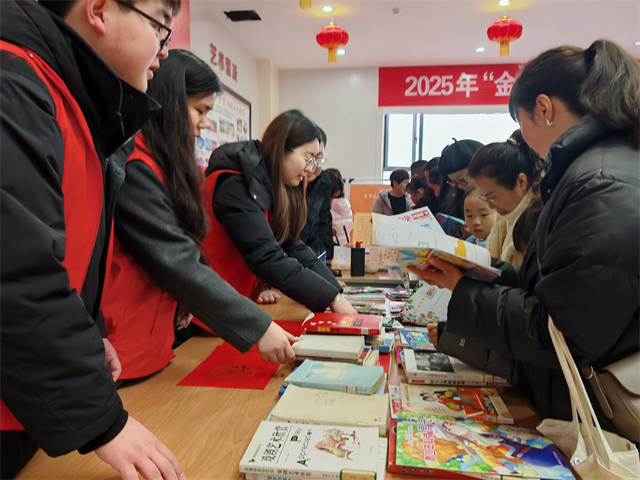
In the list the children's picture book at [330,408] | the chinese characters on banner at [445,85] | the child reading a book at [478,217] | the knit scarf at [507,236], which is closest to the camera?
the children's picture book at [330,408]

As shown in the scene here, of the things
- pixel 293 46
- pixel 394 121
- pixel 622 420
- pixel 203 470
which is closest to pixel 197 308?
pixel 203 470

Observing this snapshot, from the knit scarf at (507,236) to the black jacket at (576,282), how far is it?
0.80 metres

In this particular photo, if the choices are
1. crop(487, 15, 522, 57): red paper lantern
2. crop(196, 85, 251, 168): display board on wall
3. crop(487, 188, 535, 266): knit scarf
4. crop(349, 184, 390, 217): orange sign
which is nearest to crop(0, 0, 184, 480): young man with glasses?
crop(487, 188, 535, 266): knit scarf

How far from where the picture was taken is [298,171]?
6.06ft

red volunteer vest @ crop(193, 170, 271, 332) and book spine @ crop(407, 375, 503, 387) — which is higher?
red volunteer vest @ crop(193, 170, 271, 332)

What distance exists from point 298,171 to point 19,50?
1.31 meters

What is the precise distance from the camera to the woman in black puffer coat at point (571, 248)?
0.74 meters

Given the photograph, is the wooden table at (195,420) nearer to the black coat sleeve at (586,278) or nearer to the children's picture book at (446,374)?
the children's picture book at (446,374)

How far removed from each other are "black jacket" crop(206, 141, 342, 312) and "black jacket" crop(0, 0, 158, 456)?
0.93 meters

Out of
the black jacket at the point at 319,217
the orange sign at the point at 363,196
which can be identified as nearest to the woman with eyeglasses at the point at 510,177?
the black jacket at the point at 319,217

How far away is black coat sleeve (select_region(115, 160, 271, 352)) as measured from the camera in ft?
3.30

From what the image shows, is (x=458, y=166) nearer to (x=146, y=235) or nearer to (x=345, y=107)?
(x=146, y=235)

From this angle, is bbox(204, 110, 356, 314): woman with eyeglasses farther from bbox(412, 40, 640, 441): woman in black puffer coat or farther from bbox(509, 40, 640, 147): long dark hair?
bbox(509, 40, 640, 147): long dark hair

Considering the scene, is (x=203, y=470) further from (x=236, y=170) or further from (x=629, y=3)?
(x=629, y=3)
